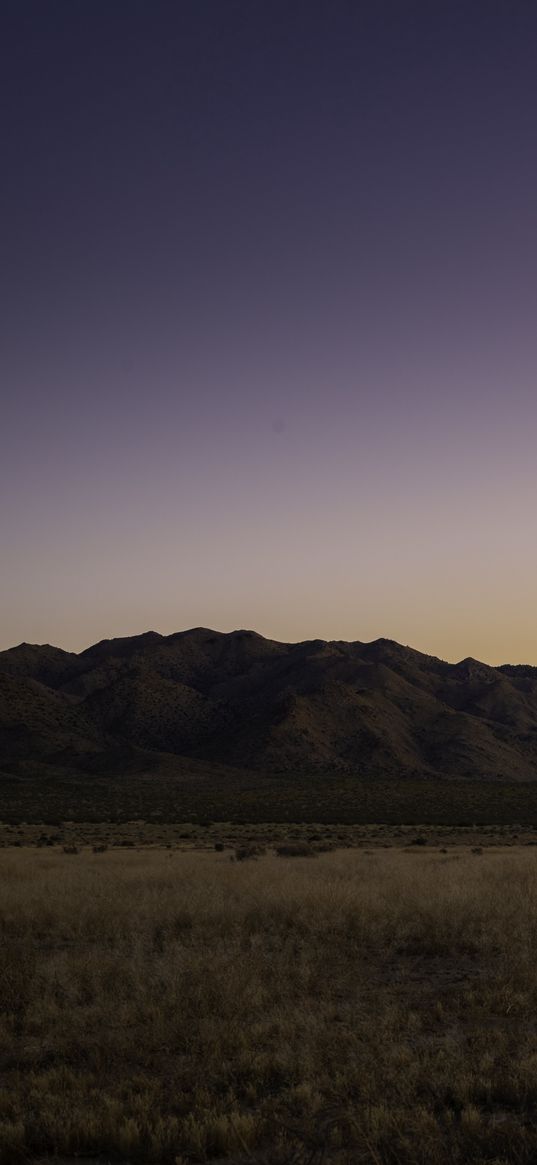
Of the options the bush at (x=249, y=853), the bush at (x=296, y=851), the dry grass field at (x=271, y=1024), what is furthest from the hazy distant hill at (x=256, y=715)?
the dry grass field at (x=271, y=1024)

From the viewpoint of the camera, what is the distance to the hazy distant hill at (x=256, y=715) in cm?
11806

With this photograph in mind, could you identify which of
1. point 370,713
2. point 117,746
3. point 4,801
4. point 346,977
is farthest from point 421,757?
point 346,977

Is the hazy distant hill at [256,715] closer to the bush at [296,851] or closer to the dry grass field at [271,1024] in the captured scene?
the bush at [296,851]

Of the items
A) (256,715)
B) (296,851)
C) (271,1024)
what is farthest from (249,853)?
(256,715)

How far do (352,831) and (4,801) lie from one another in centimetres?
3458

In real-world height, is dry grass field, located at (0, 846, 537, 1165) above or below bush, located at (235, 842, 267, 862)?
above

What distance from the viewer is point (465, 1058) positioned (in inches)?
298

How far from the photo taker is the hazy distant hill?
118 metres

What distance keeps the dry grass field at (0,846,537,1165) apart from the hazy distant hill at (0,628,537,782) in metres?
89.9

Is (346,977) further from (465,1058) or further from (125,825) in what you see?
(125,825)

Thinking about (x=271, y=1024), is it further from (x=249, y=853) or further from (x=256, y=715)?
(x=256, y=715)

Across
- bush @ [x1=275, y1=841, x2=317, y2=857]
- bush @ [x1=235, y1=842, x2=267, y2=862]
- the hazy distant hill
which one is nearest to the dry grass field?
bush @ [x1=235, y1=842, x2=267, y2=862]

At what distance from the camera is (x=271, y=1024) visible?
842 cm

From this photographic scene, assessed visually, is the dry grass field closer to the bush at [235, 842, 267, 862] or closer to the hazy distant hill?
the bush at [235, 842, 267, 862]
